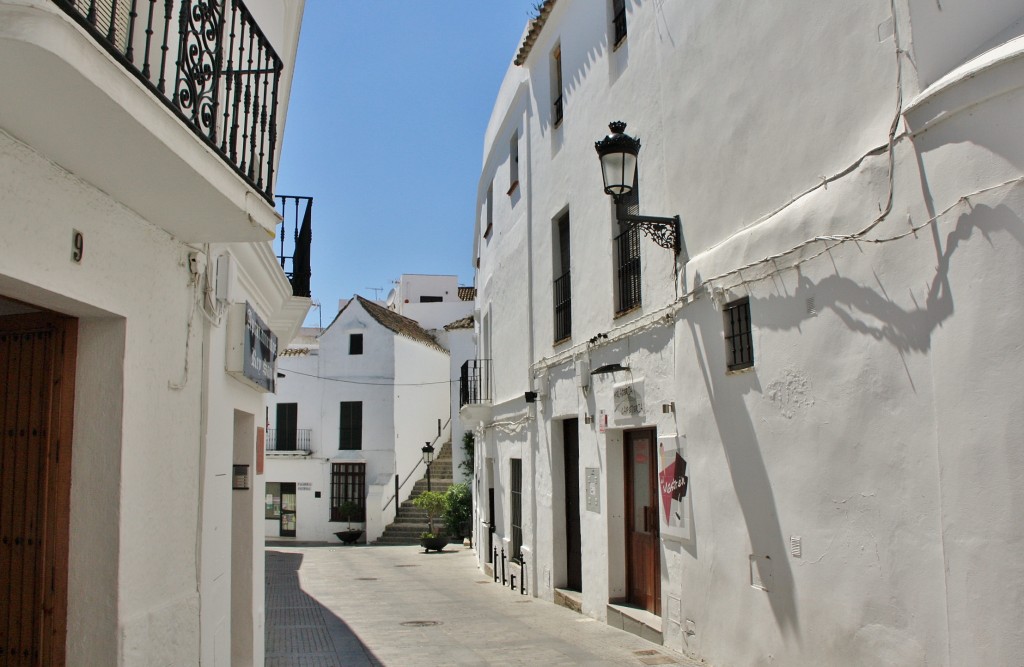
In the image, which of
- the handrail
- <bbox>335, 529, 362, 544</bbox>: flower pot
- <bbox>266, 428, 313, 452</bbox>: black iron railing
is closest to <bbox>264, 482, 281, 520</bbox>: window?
<bbox>266, 428, 313, 452</bbox>: black iron railing

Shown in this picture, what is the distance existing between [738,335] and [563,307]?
207 inches

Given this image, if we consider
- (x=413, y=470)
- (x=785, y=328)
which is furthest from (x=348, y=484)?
(x=785, y=328)

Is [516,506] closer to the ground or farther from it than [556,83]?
closer to the ground

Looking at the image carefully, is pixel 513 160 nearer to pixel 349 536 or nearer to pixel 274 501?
pixel 349 536

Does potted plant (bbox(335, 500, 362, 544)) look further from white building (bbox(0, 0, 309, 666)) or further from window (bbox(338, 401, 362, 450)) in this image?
white building (bbox(0, 0, 309, 666))

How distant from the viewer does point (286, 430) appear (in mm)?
31500

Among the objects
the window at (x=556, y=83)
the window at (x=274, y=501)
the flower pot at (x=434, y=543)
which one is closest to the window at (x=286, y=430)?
the window at (x=274, y=501)

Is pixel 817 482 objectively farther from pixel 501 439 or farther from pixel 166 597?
pixel 501 439

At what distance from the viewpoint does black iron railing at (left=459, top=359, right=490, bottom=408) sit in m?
17.5

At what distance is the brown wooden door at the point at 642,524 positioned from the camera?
8.91m

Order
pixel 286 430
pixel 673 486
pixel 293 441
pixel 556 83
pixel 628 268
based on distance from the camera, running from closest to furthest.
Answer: pixel 673 486
pixel 628 268
pixel 556 83
pixel 293 441
pixel 286 430

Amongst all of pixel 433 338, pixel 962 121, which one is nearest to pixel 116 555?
pixel 962 121

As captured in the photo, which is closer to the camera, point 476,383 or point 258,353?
point 258,353

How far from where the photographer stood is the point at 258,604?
7570mm
